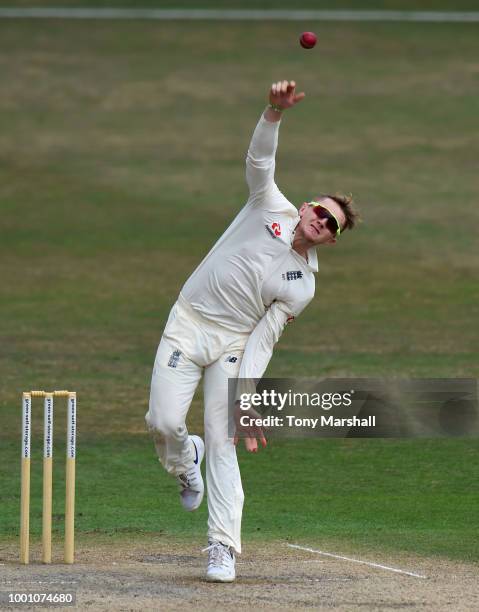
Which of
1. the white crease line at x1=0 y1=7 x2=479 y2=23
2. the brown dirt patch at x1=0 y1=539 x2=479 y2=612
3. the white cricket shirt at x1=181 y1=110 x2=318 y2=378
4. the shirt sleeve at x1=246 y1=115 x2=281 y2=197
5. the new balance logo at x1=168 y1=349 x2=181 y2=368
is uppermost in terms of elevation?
the white crease line at x1=0 y1=7 x2=479 y2=23

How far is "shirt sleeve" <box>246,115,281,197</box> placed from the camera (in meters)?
6.85

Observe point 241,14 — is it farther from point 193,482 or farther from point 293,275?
point 293,275

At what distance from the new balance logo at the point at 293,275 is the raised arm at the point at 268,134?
479 millimetres

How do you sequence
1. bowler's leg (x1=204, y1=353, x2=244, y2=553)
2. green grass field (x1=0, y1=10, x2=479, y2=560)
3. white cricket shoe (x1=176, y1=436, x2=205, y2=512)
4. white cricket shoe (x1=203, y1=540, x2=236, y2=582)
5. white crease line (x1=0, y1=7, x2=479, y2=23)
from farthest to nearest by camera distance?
white crease line (x1=0, y1=7, x2=479, y2=23) < green grass field (x1=0, y1=10, x2=479, y2=560) < white cricket shoe (x1=176, y1=436, x2=205, y2=512) < bowler's leg (x1=204, y1=353, x2=244, y2=553) < white cricket shoe (x1=203, y1=540, x2=236, y2=582)

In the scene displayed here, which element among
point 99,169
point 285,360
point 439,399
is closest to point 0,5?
point 99,169

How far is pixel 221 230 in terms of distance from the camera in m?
21.1

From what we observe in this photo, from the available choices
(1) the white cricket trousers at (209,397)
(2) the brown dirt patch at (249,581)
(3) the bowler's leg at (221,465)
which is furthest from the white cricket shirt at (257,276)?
(2) the brown dirt patch at (249,581)

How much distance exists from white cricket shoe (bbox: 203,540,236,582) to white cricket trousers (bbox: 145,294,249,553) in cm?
4

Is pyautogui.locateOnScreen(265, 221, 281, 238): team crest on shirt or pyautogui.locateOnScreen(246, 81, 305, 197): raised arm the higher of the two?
pyautogui.locateOnScreen(246, 81, 305, 197): raised arm

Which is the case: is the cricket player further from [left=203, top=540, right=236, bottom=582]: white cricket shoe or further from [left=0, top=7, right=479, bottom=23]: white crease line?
[left=0, top=7, right=479, bottom=23]: white crease line

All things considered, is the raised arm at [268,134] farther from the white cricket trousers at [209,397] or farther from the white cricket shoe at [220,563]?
the white cricket shoe at [220,563]

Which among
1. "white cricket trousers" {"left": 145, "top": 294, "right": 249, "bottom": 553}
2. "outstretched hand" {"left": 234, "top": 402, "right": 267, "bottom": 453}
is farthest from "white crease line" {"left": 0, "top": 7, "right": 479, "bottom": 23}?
"outstretched hand" {"left": 234, "top": 402, "right": 267, "bottom": 453}

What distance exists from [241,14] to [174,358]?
27.5 metres

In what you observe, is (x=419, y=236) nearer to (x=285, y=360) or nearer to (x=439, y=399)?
(x=285, y=360)
